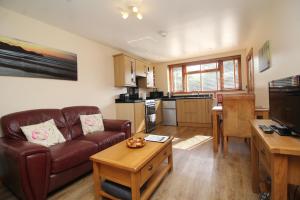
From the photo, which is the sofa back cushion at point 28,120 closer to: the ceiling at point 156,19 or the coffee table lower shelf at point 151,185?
the coffee table lower shelf at point 151,185

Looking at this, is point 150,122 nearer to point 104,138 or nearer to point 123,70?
point 123,70

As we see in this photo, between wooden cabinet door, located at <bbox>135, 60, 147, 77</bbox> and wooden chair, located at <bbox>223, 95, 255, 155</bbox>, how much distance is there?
2658mm

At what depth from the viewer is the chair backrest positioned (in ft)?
7.73

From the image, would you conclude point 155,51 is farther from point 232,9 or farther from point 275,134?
point 275,134

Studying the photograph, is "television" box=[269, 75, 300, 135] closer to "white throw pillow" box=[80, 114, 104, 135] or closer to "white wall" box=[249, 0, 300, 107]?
"white wall" box=[249, 0, 300, 107]

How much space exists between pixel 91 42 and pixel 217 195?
3501mm

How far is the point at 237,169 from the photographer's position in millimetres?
2021

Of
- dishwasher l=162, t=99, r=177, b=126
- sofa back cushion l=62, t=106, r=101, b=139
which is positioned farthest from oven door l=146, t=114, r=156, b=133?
sofa back cushion l=62, t=106, r=101, b=139

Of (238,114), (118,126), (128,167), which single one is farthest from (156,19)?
(128,167)

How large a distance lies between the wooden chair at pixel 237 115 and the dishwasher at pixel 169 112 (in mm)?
2555

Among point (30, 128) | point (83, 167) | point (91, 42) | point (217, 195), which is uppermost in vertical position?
point (91, 42)

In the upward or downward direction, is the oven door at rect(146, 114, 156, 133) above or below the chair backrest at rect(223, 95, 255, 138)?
below

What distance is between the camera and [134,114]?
12.5 ft

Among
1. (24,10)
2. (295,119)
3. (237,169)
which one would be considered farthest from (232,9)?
(24,10)
